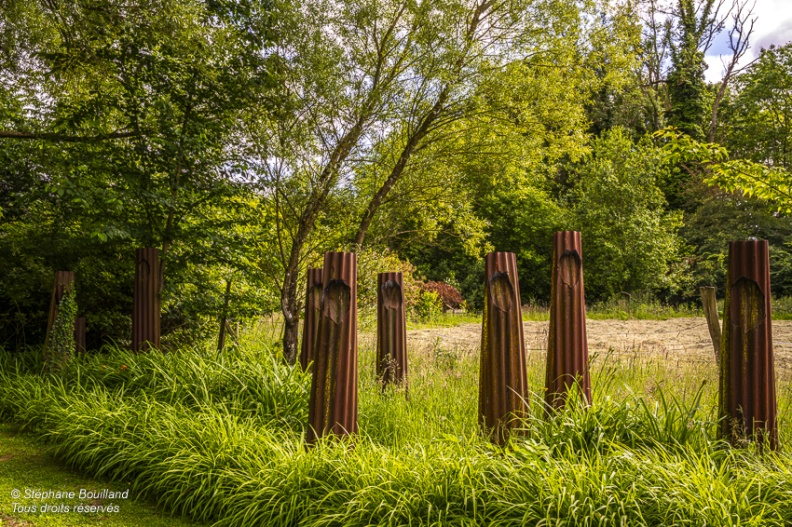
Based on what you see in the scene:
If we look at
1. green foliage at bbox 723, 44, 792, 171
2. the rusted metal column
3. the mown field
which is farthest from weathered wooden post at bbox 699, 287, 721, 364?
green foliage at bbox 723, 44, 792, 171

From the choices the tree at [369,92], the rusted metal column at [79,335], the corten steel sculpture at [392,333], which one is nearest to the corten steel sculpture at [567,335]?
the corten steel sculpture at [392,333]

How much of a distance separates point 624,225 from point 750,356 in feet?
62.2

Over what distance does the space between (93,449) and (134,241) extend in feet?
12.5

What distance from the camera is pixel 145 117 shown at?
7074 millimetres

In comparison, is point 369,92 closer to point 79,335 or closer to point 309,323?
point 309,323

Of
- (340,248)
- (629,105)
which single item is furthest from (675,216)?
(340,248)

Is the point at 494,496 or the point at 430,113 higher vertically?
the point at 430,113

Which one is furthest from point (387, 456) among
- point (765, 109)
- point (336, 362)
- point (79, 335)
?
point (765, 109)

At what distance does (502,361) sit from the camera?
377 centimetres

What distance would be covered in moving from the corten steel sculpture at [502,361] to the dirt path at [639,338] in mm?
5242

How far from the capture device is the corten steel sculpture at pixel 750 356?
3.31 m

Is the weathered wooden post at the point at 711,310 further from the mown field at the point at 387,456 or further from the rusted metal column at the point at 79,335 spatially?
the rusted metal column at the point at 79,335

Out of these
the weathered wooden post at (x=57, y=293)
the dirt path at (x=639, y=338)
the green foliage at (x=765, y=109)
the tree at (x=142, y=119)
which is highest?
the green foliage at (x=765, y=109)

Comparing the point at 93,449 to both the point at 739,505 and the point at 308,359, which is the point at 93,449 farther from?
the point at 739,505
